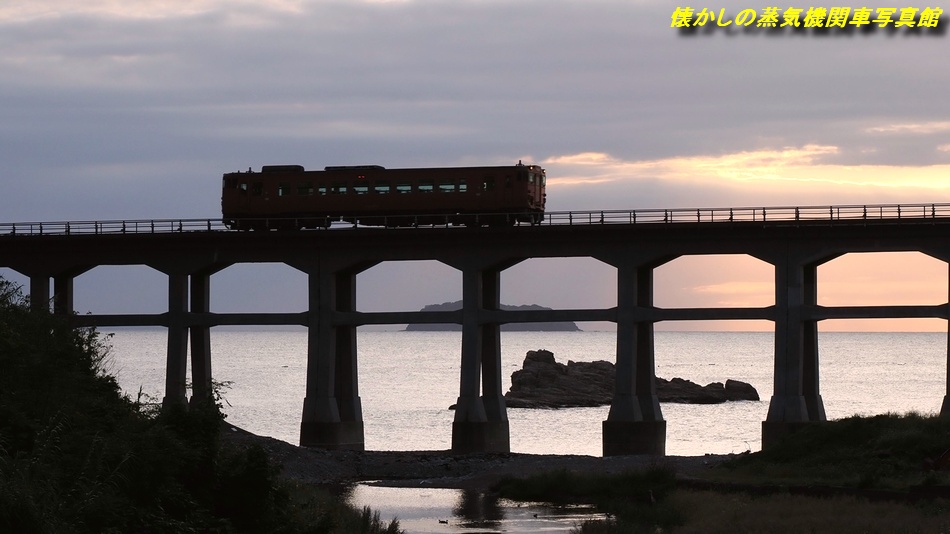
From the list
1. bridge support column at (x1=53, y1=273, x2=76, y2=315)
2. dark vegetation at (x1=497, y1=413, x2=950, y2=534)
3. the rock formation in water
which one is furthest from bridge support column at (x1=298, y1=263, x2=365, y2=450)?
the rock formation in water

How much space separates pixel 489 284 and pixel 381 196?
6.37 m

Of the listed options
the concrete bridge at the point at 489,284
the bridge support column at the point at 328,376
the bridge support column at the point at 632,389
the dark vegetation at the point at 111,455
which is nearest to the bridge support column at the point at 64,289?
the concrete bridge at the point at 489,284

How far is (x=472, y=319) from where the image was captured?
209ft

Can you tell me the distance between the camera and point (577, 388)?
137 metres

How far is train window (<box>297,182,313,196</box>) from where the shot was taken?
66.5 m

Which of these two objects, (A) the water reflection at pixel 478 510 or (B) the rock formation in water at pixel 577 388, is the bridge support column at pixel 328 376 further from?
(B) the rock formation in water at pixel 577 388

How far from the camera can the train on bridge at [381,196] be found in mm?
64062

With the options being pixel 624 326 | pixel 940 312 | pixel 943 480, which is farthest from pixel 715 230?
pixel 943 480

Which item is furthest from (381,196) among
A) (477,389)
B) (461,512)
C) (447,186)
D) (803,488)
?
(803,488)

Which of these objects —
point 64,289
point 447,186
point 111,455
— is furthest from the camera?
point 64,289

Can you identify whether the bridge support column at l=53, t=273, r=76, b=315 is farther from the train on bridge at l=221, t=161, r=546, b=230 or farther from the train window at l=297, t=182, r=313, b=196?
the train window at l=297, t=182, r=313, b=196

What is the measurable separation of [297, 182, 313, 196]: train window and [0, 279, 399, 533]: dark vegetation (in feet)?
106

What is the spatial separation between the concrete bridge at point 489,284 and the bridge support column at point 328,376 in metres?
0.06

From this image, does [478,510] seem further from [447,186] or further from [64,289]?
[64,289]
